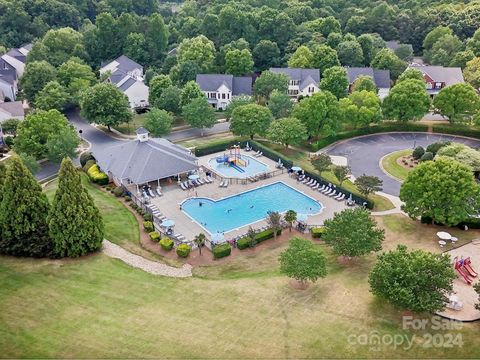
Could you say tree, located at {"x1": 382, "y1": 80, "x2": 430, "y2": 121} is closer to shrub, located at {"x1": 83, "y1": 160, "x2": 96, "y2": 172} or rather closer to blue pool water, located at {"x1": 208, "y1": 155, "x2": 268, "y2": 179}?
blue pool water, located at {"x1": 208, "y1": 155, "x2": 268, "y2": 179}

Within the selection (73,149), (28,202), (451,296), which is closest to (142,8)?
(73,149)

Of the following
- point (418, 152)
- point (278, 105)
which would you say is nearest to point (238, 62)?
point (278, 105)

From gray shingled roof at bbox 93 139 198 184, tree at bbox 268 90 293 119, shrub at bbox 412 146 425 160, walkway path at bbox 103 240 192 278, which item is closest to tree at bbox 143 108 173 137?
gray shingled roof at bbox 93 139 198 184

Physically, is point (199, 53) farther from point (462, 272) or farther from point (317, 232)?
point (462, 272)

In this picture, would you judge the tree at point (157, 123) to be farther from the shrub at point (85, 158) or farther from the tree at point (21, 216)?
the tree at point (21, 216)

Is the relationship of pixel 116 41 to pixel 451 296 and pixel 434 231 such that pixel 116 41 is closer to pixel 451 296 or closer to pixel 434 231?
pixel 434 231

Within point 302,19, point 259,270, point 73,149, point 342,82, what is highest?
point 302,19
